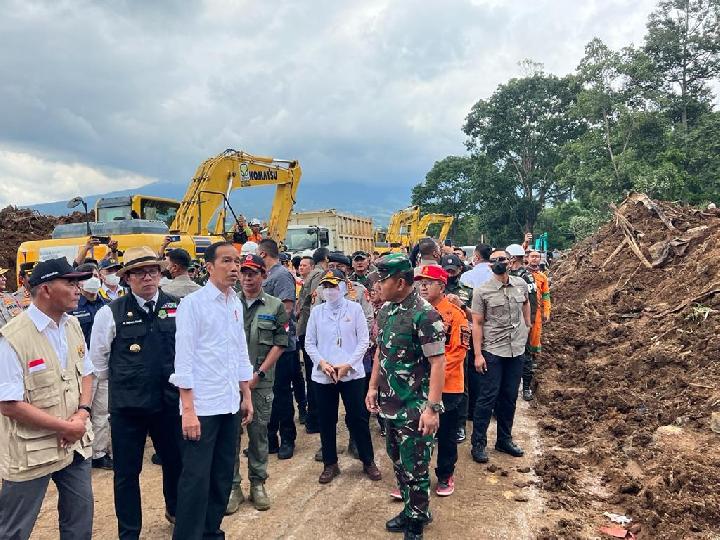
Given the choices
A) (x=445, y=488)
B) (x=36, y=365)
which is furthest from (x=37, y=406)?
(x=445, y=488)

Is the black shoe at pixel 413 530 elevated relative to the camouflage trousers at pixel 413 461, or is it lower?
lower

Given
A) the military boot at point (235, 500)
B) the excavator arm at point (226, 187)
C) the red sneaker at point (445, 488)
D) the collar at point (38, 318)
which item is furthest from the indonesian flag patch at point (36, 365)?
the excavator arm at point (226, 187)

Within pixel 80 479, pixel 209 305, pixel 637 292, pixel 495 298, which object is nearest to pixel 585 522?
pixel 495 298

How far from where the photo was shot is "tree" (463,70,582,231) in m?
32.4

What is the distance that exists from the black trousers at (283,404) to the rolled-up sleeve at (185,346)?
2.15 metres

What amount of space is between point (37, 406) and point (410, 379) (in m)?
2.10

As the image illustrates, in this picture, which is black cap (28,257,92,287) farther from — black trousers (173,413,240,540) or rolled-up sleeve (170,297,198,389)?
black trousers (173,413,240,540)

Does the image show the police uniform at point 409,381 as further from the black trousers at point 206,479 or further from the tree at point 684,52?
the tree at point 684,52

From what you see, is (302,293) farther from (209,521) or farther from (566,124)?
(566,124)

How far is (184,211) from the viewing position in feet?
36.9

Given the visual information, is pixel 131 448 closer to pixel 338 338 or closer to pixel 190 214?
pixel 338 338

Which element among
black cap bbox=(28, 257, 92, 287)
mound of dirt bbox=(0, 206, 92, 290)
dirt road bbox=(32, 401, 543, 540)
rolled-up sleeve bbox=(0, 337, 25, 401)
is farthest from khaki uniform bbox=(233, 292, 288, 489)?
mound of dirt bbox=(0, 206, 92, 290)

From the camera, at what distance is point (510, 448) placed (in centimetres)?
496

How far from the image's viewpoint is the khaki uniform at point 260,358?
13.0 ft
